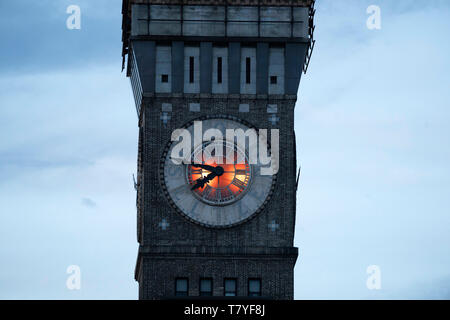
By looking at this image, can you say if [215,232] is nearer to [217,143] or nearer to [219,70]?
[217,143]

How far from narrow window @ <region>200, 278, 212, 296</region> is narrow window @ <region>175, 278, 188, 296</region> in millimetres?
1107

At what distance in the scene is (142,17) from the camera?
5408 inches

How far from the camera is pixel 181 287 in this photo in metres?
→ 135

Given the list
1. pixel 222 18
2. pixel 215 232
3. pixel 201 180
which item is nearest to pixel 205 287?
pixel 215 232

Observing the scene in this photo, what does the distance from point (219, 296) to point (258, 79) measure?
15.8 metres

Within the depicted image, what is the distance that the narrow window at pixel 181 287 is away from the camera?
135 meters

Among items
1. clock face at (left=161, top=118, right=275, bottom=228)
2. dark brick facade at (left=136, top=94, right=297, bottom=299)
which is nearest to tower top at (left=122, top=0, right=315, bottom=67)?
dark brick facade at (left=136, top=94, right=297, bottom=299)

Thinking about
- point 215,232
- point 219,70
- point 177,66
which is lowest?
point 215,232

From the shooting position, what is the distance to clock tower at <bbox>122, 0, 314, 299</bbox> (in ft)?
443

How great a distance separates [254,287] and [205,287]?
3.43 metres

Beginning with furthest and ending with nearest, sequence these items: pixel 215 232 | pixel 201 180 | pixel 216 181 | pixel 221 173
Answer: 1. pixel 216 181
2. pixel 221 173
3. pixel 201 180
4. pixel 215 232
